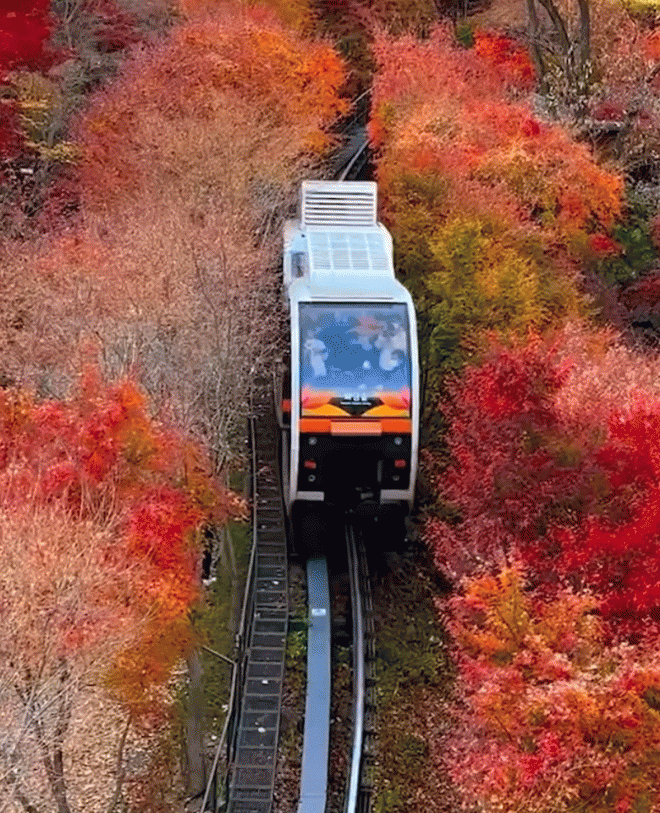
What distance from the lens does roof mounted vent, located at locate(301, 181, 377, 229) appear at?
2964 centimetres

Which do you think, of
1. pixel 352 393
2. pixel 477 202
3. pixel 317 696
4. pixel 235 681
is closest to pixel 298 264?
pixel 352 393

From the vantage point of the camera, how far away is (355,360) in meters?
22.4

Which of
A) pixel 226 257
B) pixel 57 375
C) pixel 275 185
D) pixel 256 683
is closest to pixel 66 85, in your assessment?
pixel 275 185

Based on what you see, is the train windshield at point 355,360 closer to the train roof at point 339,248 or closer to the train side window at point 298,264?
the train roof at point 339,248

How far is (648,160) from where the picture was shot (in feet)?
132

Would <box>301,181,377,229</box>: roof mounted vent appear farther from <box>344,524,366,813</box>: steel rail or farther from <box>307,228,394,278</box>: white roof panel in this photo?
<box>344,524,366,813</box>: steel rail

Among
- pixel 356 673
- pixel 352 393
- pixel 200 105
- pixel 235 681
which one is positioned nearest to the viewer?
pixel 235 681

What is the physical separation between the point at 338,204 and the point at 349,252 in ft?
15.4

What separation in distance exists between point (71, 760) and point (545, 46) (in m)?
34.1

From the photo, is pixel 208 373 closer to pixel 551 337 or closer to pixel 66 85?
pixel 551 337

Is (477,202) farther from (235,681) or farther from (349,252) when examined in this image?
(235,681)

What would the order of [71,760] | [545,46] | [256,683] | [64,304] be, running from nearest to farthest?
1. [71,760]
2. [256,683]
3. [64,304]
4. [545,46]

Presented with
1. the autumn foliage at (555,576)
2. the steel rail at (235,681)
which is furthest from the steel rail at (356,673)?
the steel rail at (235,681)

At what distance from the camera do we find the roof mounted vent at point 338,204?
29.6m
